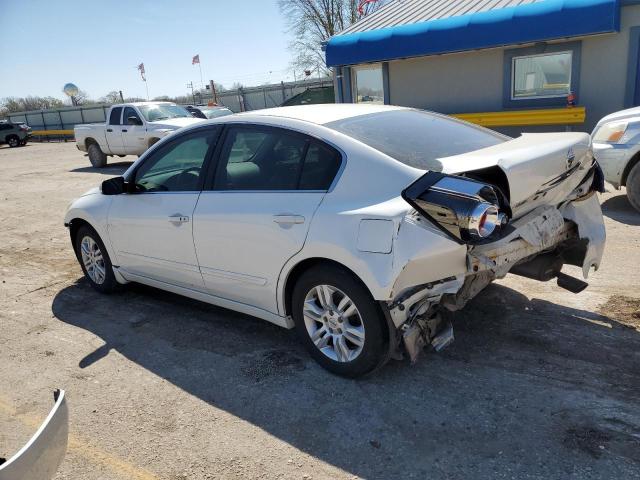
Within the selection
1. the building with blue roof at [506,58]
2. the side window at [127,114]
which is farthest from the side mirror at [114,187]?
the side window at [127,114]

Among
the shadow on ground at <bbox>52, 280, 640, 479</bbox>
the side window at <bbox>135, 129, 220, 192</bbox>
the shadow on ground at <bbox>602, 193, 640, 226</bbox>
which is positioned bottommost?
the shadow on ground at <bbox>602, 193, 640, 226</bbox>

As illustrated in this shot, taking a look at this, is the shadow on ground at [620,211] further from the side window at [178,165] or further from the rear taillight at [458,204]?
the side window at [178,165]

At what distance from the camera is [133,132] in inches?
584

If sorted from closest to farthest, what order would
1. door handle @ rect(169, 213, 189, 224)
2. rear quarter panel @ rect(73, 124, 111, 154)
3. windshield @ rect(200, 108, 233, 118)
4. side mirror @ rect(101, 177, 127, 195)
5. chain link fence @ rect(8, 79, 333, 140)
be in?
1. door handle @ rect(169, 213, 189, 224)
2. side mirror @ rect(101, 177, 127, 195)
3. rear quarter panel @ rect(73, 124, 111, 154)
4. windshield @ rect(200, 108, 233, 118)
5. chain link fence @ rect(8, 79, 333, 140)

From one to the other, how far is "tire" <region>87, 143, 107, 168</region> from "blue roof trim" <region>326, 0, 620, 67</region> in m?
7.72

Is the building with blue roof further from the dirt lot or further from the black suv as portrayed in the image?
the black suv

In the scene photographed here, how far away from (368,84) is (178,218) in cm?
1252

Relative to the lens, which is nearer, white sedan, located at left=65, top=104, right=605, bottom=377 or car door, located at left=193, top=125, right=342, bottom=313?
white sedan, located at left=65, top=104, right=605, bottom=377

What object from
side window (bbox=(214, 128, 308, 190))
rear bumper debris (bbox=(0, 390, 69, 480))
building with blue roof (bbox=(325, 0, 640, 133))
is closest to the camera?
rear bumper debris (bbox=(0, 390, 69, 480))

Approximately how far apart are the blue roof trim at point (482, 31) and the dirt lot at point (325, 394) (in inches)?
306

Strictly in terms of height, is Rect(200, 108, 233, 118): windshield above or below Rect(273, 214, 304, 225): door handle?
above

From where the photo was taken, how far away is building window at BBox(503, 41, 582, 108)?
38.3ft

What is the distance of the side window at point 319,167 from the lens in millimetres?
3162

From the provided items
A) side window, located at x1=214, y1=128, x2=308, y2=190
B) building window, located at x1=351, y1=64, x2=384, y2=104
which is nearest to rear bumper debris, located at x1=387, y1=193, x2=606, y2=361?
side window, located at x1=214, y1=128, x2=308, y2=190
